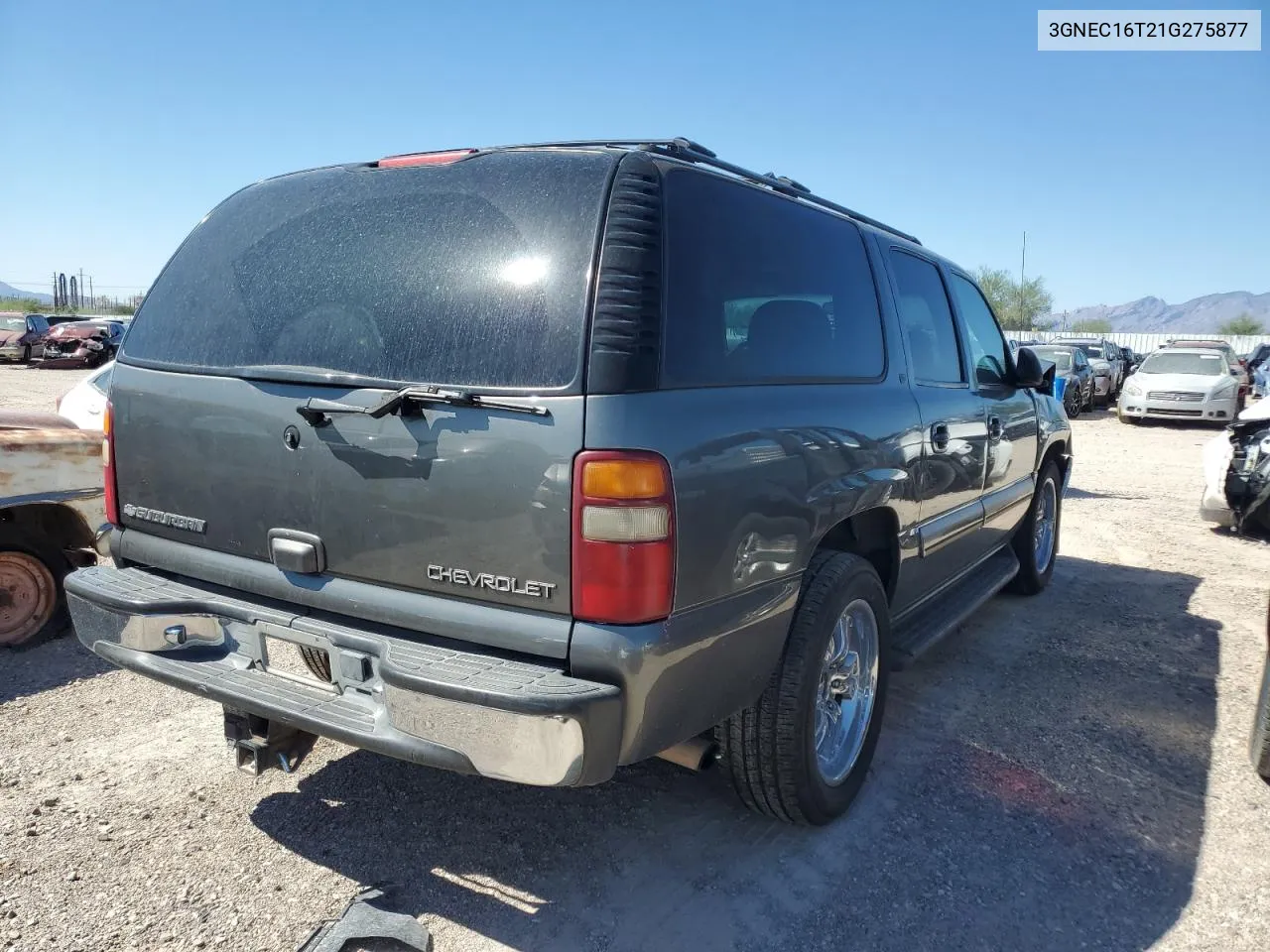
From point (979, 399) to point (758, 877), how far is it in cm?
259

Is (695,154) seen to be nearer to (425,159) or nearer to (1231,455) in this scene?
(425,159)

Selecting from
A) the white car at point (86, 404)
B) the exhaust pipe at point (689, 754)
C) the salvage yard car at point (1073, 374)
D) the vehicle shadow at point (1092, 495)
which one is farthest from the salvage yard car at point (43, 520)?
the salvage yard car at point (1073, 374)

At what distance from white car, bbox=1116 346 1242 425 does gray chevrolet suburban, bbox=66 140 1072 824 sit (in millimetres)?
17147

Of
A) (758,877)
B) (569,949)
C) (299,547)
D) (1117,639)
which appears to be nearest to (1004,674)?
(1117,639)

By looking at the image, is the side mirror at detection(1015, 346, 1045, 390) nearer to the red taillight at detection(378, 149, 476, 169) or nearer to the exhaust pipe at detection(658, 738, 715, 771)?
the exhaust pipe at detection(658, 738, 715, 771)

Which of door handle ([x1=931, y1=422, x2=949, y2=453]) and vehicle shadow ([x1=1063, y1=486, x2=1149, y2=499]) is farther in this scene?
vehicle shadow ([x1=1063, y1=486, x2=1149, y2=499])

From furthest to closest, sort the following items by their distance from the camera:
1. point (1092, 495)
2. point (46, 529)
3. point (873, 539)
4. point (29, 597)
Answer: point (1092, 495), point (46, 529), point (29, 597), point (873, 539)

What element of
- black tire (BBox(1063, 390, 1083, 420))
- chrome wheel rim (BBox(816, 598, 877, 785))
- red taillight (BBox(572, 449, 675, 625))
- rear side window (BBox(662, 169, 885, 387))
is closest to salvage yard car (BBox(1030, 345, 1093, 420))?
black tire (BBox(1063, 390, 1083, 420))

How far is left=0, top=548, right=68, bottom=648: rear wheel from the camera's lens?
176 inches

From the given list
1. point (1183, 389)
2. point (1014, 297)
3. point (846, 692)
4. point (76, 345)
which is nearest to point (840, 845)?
point (846, 692)

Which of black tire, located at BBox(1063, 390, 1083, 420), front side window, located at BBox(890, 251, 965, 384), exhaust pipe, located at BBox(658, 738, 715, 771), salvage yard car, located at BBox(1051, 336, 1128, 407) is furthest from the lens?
salvage yard car, located at BBox(1051, 336, 1128, 407)

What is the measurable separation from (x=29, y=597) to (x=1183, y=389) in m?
19.0

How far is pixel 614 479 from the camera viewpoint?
83.7 inches

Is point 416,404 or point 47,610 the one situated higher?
point 416,404
